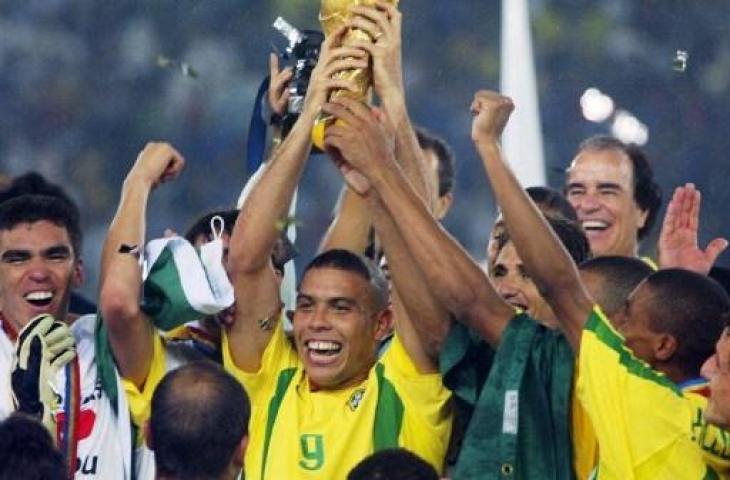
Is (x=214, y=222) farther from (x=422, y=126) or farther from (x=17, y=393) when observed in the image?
(x=422, y=126)

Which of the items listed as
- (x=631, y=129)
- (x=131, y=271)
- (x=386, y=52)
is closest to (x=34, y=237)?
(x=131, y=271)

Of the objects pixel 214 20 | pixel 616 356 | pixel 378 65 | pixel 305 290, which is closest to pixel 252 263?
pixel 305 290

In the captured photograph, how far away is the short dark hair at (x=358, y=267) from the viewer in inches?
295

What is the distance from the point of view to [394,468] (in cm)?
590

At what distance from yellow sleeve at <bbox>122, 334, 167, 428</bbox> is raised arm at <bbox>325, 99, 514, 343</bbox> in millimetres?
947

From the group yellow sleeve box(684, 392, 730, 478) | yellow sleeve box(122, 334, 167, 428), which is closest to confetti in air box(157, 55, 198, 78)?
yellow sleeve box(122, 334, 167, 428)

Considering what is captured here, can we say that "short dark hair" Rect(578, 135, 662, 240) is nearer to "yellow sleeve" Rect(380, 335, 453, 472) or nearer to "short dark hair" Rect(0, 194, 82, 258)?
"yellow sleeve" Rect(380, 335, 453, 472)

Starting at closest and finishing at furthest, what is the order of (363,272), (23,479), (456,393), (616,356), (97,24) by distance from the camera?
1. (23,479)
2. (616,356)
3. (456,393)
4. (363,272)
5. (97,24)

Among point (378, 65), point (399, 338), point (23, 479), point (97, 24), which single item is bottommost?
point (23, 479)

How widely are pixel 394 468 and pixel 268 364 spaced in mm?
1660

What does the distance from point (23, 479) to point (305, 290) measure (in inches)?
71.3

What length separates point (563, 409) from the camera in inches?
270

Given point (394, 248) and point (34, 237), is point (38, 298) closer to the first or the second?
point (34, 237)

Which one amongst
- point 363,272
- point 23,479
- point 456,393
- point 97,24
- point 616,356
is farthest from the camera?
point 97,24
